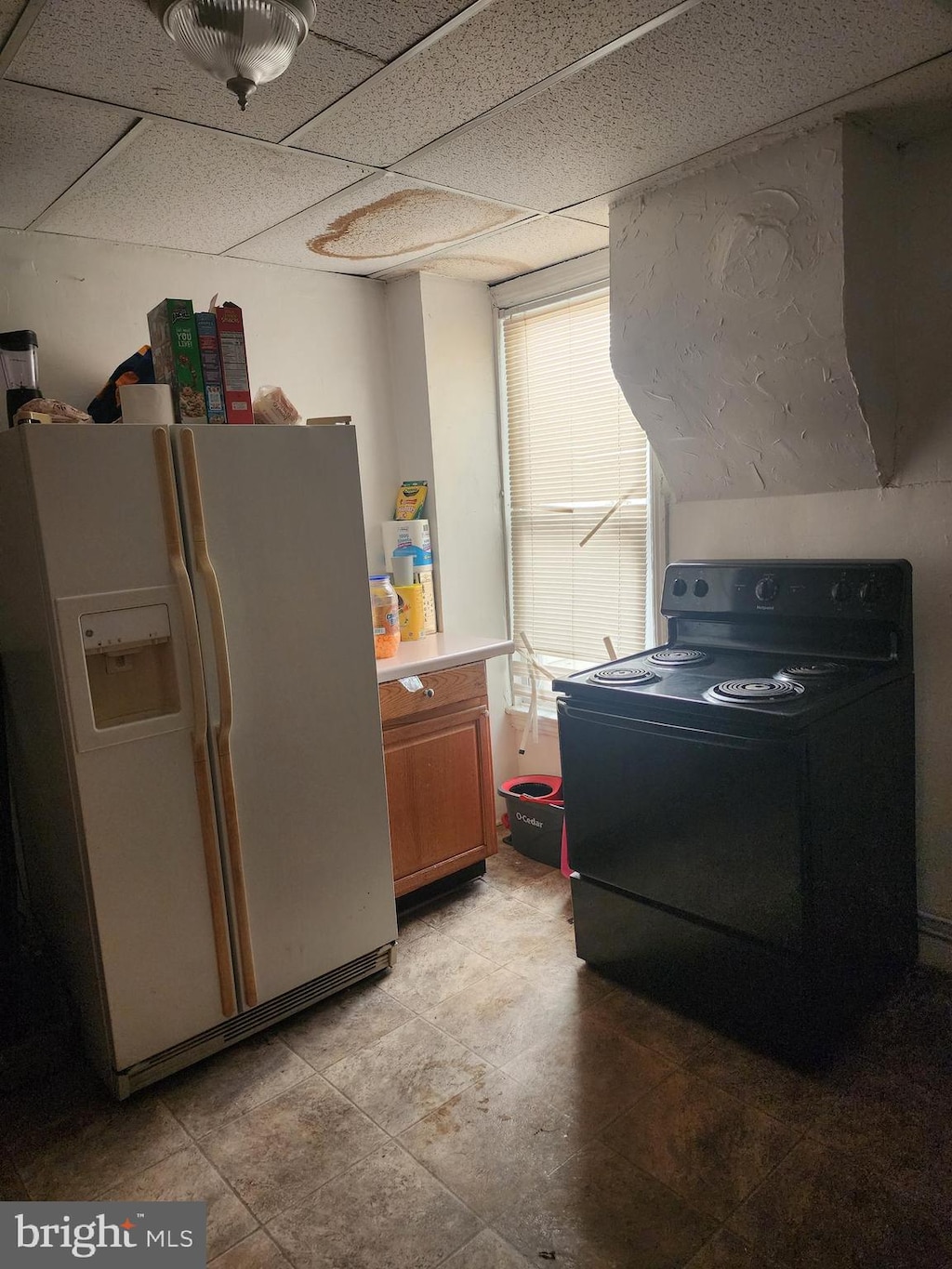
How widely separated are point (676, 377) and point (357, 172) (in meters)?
1.05

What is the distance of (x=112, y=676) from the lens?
1.92 metres

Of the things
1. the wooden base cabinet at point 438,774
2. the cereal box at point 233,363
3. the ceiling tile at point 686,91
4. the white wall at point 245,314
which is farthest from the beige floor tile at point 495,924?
the ceiling tile at point 686,91

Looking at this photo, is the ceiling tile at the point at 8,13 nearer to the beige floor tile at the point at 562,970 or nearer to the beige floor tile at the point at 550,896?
the beige floor tile at the point at 562,970

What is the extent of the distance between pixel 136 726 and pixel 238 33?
54.5 inches

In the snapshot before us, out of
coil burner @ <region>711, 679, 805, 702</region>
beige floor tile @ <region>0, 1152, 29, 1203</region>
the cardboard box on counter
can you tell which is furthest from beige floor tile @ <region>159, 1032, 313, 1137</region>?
the cardboard box on counter

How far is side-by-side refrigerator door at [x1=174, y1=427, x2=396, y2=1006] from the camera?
6.53ft

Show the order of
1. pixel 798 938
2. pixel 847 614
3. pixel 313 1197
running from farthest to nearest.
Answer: pixel 847 614 < pixel 798 938 < pixel 313 1197

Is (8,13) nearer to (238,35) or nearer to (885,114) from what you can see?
(238,35)

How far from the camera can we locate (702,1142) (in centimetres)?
173

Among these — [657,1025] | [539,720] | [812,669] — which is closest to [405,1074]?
[657,1025]

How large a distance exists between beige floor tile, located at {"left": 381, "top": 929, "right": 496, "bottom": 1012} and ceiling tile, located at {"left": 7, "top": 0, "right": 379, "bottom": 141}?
223 cm

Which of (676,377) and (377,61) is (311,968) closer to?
(676,377)

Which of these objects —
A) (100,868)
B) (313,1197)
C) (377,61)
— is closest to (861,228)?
(377,61)

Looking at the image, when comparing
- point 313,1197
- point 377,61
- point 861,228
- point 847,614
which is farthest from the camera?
point 847,614
